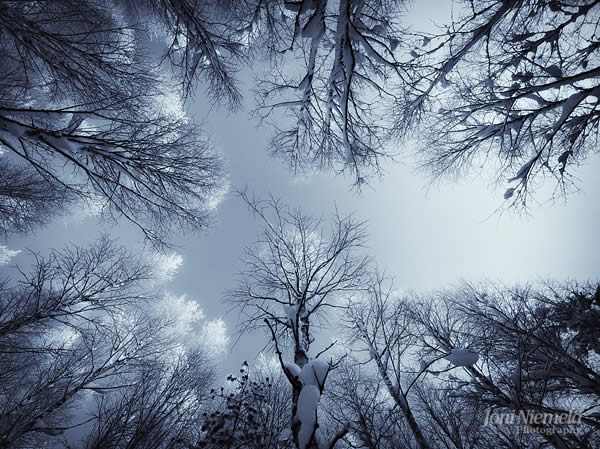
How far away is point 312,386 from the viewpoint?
2.11 m

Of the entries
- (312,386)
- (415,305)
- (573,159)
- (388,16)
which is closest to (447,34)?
(388,16)

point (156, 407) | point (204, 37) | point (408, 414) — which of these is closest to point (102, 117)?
point (204, 37)

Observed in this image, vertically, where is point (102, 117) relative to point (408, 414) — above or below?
above

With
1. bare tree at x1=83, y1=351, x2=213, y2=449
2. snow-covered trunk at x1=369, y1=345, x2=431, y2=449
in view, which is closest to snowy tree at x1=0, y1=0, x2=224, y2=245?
bare tree at x1=83, y1=351, x2=213, y2=449

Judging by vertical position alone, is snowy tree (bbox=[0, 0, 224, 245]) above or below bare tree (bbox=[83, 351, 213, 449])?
above

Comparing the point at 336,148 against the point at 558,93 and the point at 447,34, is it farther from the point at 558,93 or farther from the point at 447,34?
the point at 558,93

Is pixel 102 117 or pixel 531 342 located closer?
pixel 102 117

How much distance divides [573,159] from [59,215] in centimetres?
1602

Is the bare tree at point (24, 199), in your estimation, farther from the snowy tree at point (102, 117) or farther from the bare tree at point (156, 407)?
the bare tree at point (156, 407)

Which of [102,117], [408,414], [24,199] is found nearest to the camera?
[102,117]

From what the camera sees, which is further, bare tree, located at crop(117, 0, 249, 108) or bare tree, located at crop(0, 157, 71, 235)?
bare tree, located at crop(0, 157, 71, 235)

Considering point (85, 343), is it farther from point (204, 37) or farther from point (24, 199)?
point (204, 37)

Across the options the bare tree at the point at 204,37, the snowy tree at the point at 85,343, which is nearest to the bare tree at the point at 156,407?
the snowy tree at the point at 85,343

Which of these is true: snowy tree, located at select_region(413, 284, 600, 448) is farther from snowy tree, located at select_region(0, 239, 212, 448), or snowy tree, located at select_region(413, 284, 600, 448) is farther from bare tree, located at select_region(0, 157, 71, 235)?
bare tree, located at select_region(0, 157, 71, 235)
